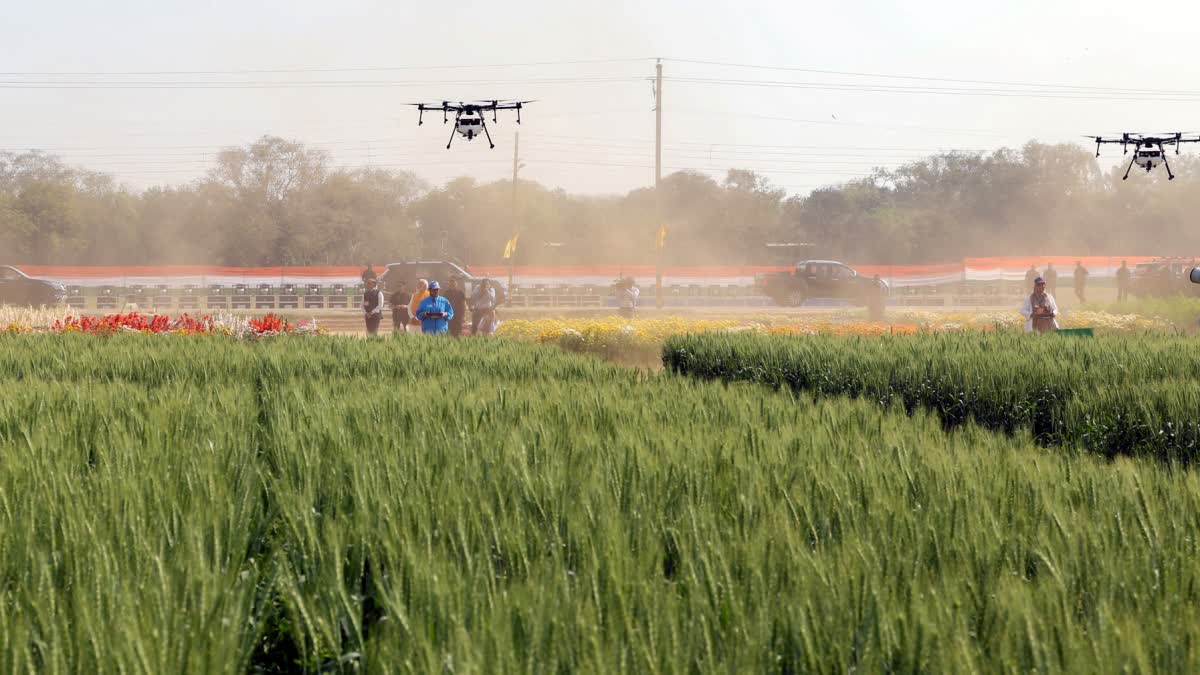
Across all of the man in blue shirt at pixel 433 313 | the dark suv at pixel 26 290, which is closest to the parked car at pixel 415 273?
the dark suv at pixel 26 290

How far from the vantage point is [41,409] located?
616 cm

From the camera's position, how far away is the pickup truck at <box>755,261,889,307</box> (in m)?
40.4

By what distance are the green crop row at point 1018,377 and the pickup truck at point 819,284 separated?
26068mm

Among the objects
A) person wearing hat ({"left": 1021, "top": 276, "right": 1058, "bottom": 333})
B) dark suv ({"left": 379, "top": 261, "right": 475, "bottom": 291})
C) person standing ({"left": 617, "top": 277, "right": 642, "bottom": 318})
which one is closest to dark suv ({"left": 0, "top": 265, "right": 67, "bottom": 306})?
dark suv ({"left": 379, "top": 261, "right": 475, "bottom": 291})

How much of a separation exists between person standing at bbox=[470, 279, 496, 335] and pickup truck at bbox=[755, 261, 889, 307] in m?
18.4

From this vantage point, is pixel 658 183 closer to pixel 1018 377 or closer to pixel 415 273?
pixel 415 273

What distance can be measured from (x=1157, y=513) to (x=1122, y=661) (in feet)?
5.70

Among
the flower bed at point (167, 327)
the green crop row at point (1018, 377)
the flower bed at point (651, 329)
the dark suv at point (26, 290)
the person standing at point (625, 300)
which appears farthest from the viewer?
the dark suv at point (26, 290)

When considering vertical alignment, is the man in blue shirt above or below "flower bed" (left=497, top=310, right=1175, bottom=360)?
above

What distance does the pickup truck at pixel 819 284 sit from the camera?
40.4m

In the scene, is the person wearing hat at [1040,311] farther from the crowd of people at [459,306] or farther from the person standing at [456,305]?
the person standing at [456,305]

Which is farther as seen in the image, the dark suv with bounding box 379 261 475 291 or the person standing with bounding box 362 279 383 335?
the dark suv with bounding box 379 261 475 291

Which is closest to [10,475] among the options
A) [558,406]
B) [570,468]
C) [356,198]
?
[570,468]

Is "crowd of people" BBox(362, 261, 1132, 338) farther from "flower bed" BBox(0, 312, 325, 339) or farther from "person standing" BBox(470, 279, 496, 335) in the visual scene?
"flower bed" BBox(0, 312, 325, 339)
